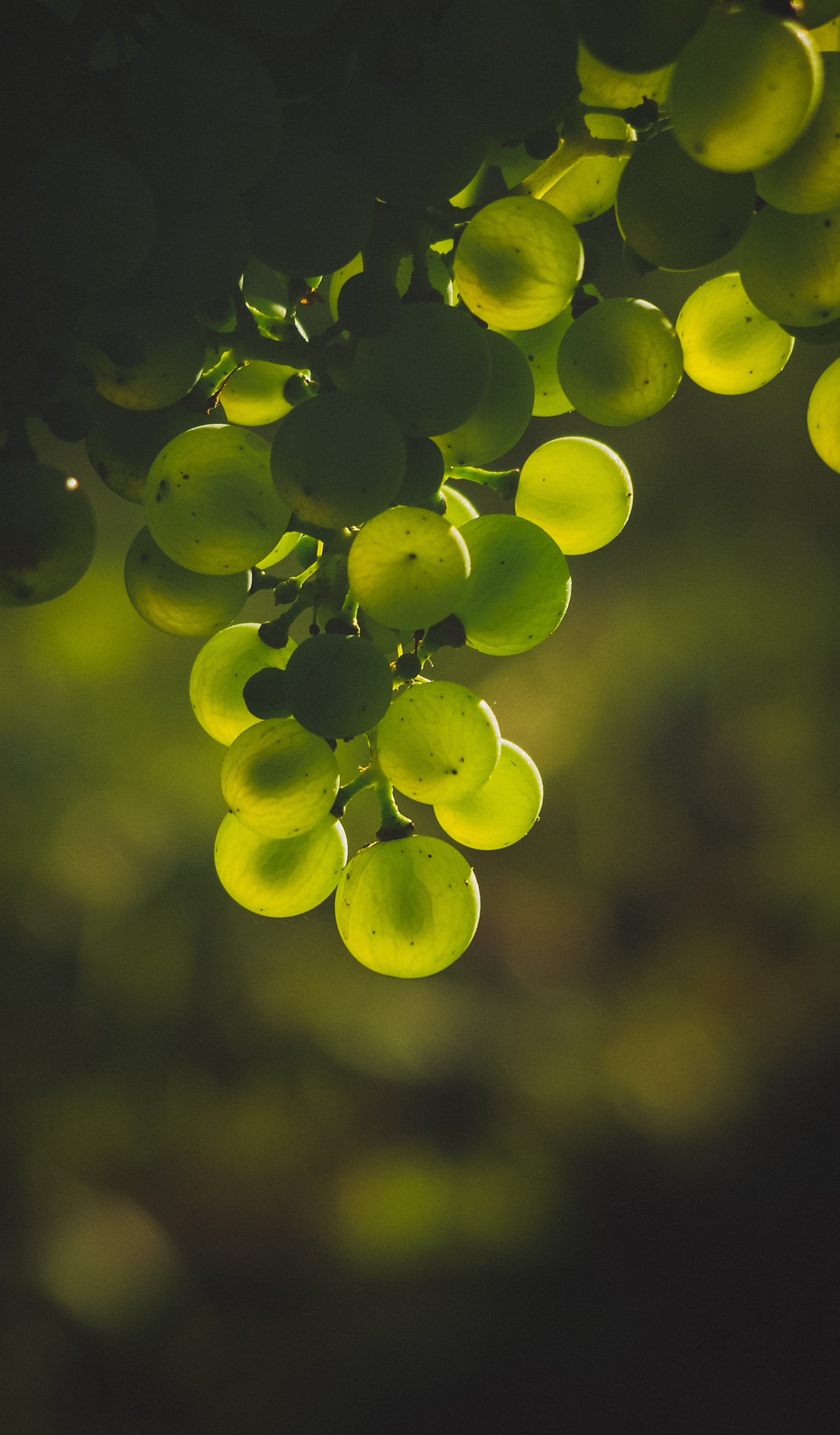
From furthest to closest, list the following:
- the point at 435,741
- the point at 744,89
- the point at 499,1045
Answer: the point at 499,1045
the point at 435,741
the point at 744,89

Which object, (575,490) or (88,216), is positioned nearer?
(88,216)

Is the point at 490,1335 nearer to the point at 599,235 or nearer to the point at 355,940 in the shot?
the point at 355,940

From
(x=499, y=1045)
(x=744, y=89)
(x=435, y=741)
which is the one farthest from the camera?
(x=499, y=1045)

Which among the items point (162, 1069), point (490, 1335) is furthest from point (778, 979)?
point (162, 1069)

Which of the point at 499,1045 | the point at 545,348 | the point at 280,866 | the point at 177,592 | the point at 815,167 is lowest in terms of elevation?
the point at 499,1045

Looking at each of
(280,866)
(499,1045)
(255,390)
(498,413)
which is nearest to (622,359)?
(498,413)

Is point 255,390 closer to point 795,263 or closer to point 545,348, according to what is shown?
point 545,348
